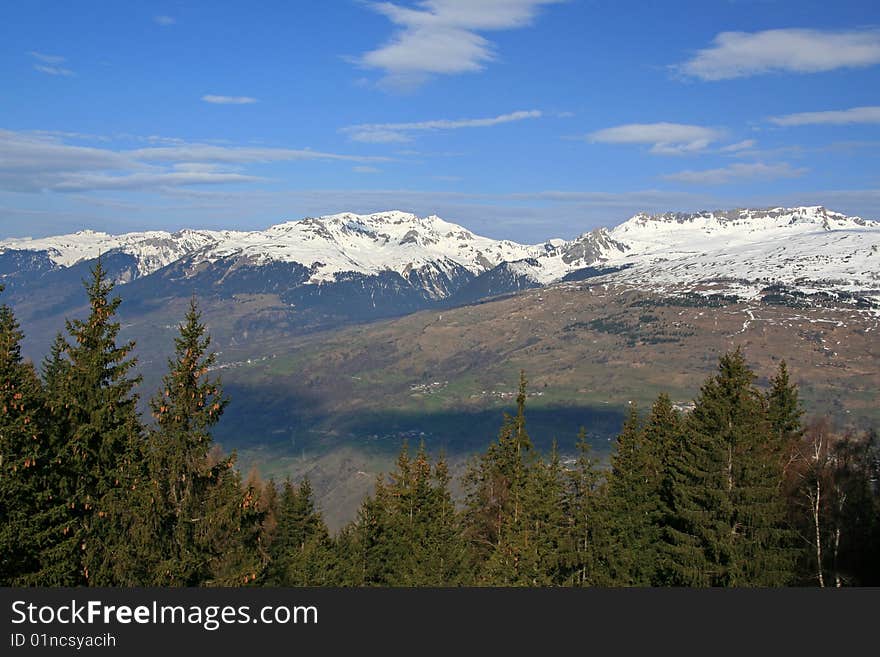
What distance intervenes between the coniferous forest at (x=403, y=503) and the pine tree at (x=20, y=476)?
0.23ft

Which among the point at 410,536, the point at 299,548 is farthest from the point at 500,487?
the point at 299,548

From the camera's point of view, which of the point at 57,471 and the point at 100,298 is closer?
the point at 57,471

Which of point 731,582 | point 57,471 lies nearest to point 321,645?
point 57,471

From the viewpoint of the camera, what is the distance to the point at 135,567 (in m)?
27.6

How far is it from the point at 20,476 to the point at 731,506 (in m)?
30.6

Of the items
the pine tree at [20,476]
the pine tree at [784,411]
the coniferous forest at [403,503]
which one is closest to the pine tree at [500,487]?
the coniferous forest at [403,503]

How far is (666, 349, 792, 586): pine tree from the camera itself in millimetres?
34656

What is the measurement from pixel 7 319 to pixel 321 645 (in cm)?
3077

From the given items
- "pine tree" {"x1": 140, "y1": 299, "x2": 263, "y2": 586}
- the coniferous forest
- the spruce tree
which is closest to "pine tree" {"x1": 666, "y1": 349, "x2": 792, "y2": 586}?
the coniferous forest

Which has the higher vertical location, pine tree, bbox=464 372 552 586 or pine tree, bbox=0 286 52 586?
pine tree, bbox=0 286 52 586

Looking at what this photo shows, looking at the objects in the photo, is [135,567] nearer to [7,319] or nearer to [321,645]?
[321,645]

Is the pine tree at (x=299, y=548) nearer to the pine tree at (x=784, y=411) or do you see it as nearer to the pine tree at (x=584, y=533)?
the pine tree at (x=584, y=533)

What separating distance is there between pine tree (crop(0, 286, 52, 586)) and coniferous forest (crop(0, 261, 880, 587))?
0.07 meters

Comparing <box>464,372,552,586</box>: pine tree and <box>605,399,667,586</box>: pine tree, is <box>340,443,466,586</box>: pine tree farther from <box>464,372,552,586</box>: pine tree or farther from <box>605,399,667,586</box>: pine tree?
<box>605,399,667,586</box>: pine tree
